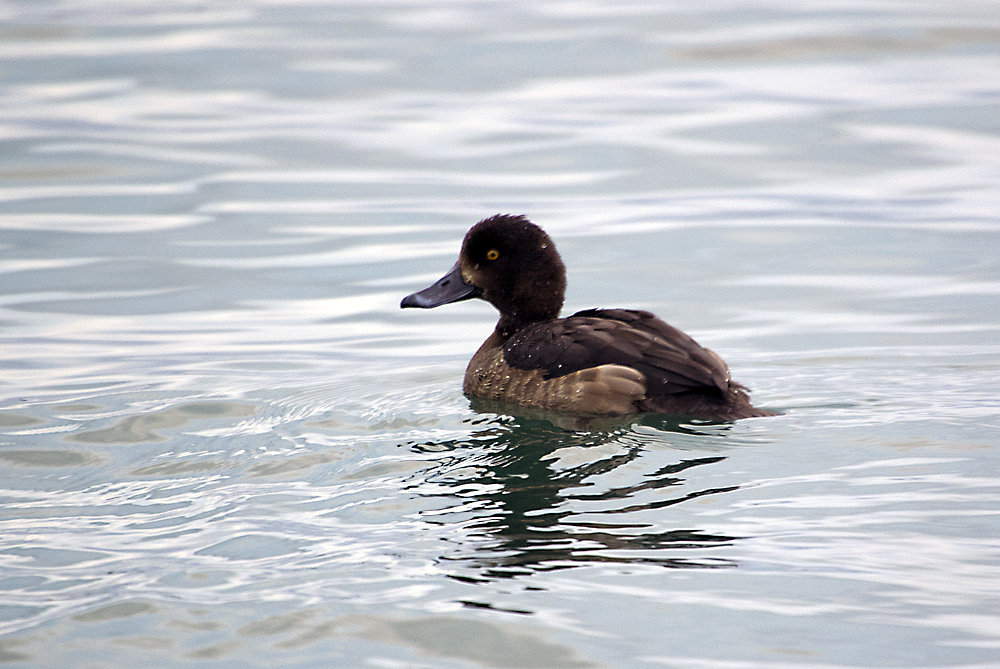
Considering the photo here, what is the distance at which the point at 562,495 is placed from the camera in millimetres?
5465

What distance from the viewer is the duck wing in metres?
6.51

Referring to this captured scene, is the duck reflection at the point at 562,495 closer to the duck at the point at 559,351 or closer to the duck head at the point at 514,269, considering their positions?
the duck at the point at 559,351

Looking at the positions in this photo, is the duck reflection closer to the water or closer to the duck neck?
the water

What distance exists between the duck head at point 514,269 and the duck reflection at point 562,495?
2.91 ft

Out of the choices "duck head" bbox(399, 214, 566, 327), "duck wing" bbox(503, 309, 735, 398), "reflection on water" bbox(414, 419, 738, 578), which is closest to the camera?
"reflection on water" bbox(414, 419, 738, 578)

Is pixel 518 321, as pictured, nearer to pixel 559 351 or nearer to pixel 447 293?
pixel 447 293

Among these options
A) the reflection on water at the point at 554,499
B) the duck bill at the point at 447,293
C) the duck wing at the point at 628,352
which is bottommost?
the reflection on water at the point at 554,499

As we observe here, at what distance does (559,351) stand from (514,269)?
2.87ft

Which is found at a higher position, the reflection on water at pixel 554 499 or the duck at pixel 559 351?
the duck at pixel 559 351

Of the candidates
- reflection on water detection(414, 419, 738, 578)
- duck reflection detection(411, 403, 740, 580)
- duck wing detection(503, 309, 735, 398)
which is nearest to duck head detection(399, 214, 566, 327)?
duck wing detection(503, 309, 735, 398)

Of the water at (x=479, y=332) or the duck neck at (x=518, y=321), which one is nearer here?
the water at (x=479, y=332)

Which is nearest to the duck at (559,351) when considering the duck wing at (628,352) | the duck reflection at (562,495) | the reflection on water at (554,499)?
the duck wing at (628,352)

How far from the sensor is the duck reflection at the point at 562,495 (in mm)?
4766

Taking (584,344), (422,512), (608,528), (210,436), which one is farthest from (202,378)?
(608,528)
